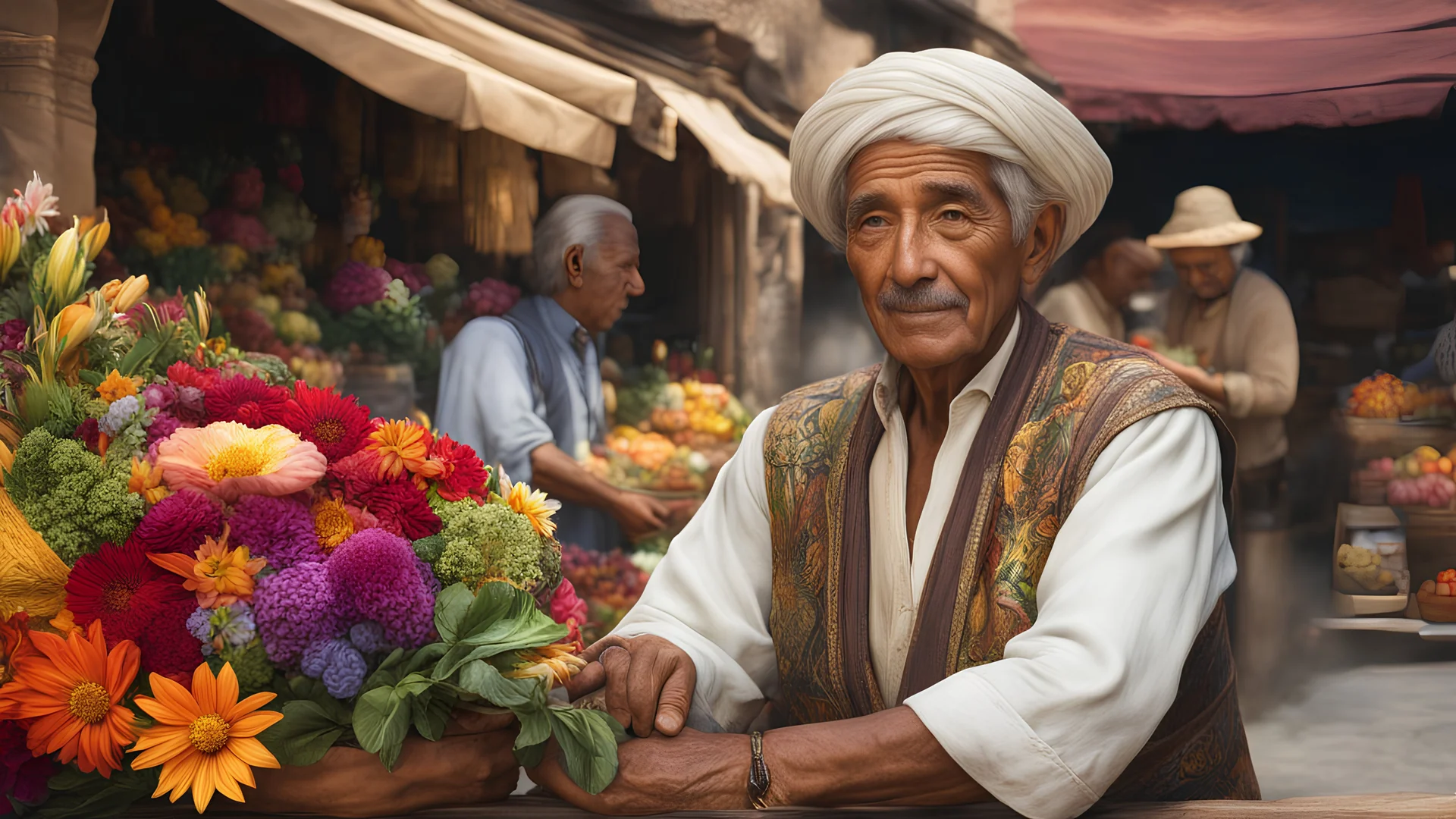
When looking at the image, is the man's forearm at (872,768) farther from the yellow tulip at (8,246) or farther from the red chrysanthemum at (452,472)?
the yellow tulip at (8,246)

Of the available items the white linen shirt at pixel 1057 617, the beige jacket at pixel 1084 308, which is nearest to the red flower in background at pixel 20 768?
the white linen shirt at pixel 1057 617

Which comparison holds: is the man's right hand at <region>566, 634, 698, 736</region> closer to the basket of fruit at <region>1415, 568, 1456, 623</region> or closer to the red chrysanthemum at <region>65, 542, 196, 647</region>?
the red chrysanthemum at <region>65, 542, 196, 647</region>

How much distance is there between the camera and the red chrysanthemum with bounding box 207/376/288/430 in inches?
62.9

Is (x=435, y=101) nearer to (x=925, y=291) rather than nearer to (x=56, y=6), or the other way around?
(x=56, y=6)

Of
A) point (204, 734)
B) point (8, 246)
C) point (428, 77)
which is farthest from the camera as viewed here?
point (428, 77)

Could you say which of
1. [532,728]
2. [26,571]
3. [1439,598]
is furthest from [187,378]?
[1439,598]

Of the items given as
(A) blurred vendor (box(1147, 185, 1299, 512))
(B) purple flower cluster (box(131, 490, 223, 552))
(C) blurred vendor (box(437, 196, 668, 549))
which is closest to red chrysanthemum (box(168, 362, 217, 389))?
(B) purple flower cluster (box(131, 490, 223, 552))

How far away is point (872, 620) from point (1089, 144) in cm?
87

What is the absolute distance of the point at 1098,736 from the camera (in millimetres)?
1539

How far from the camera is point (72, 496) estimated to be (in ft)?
4.81

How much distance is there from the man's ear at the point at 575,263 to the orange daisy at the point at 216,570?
3852 mm

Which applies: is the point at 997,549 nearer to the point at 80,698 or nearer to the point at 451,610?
the point at 451,610

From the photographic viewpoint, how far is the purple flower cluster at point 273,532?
1.44 m

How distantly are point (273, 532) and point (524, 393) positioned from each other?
3586 mm
